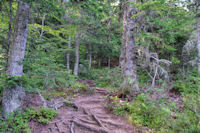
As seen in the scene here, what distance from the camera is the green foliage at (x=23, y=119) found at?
336 centimetres

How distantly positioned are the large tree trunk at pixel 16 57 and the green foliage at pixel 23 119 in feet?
1.14

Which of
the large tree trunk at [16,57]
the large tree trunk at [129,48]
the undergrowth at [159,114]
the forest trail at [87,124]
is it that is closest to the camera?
the undergrowth at [159,114]

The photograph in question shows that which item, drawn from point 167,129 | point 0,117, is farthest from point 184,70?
point 0,117

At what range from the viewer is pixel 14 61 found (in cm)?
393

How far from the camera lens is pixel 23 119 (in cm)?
389

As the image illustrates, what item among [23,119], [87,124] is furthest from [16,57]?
[87,124]

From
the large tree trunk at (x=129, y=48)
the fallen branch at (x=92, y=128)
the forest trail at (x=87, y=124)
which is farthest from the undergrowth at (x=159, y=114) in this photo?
the large tree trunk at (x=129, y=48)

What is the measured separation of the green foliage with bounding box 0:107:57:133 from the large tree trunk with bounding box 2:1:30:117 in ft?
1.14

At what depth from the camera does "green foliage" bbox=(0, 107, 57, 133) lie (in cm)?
336

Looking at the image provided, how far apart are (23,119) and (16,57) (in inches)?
79.3

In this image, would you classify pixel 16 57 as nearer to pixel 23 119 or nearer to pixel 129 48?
pixel 23 119

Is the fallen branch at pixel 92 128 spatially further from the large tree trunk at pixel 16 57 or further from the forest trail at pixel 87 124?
the large tree trunk at pixel 16 57

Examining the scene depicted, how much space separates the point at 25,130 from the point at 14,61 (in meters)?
2.15

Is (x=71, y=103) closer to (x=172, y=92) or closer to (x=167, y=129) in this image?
(x=167, y=129)
